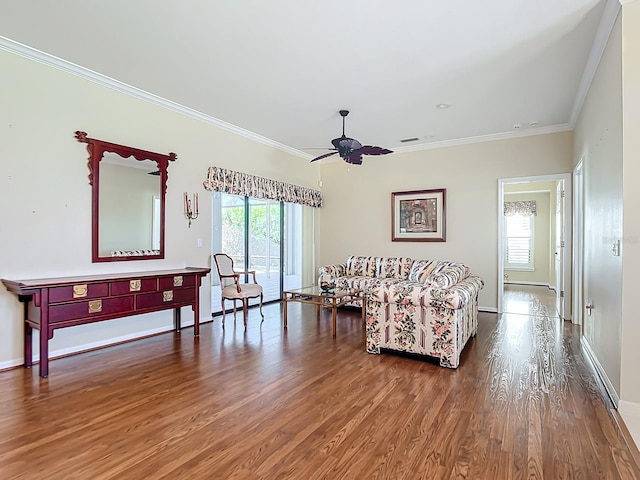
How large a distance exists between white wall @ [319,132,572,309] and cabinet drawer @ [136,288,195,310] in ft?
12.3

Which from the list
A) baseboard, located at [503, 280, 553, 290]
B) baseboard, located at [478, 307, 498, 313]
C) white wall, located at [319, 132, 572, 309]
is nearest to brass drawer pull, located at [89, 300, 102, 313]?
white wall, located at [319, 132, 572, 309]

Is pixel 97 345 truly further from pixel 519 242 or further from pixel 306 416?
pixel 519 242

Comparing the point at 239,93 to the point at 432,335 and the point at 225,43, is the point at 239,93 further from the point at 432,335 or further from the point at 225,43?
the point at 432,335

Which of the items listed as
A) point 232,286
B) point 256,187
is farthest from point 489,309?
point 256,187

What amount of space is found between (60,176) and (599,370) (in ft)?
17.2

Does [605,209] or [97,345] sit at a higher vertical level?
[605,209]

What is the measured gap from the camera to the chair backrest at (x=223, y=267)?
5.30m

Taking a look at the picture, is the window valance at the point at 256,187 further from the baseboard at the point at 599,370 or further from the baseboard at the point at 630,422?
the baseboard at the point at 630,422

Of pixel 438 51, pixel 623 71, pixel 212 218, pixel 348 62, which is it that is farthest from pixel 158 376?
pixel 623 71

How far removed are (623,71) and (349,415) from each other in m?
2.97

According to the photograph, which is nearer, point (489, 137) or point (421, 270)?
point (421, 270)

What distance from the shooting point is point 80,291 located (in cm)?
340

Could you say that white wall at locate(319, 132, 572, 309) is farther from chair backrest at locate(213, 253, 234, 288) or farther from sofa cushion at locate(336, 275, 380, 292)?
chair backrest at locate(213, 253, 234, 288)

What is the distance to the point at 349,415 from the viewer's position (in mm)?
2508
